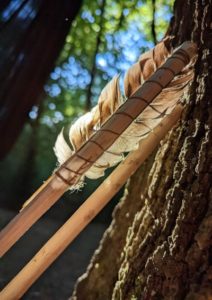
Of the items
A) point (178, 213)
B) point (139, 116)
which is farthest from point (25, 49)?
point (178, 213)

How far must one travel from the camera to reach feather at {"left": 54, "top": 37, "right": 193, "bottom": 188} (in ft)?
3.14

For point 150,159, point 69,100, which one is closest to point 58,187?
point 150,159

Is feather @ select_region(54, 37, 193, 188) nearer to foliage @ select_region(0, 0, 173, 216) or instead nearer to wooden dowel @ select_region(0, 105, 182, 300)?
wooden dowel @ select_region(0, 105, 182, 300)

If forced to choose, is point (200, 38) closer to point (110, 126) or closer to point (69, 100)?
point (110, 126)

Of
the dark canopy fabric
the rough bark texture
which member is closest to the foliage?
the dark canopy fabric

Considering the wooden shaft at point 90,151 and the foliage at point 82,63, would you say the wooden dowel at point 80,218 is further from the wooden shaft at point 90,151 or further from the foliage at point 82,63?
the foliage at point 82,63

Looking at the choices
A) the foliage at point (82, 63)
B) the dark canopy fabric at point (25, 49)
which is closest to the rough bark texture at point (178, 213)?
the dark canopy fabric at point (25, 49)

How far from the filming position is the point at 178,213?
2.85 ft

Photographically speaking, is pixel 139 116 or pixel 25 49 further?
pixel 25 49

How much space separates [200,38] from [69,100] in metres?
3.70

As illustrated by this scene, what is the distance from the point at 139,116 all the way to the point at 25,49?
5.34ft

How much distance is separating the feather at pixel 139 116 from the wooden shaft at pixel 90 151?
0.05 meters

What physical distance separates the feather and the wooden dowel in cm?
4

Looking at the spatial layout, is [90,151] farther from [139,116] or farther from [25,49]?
[25,49]
